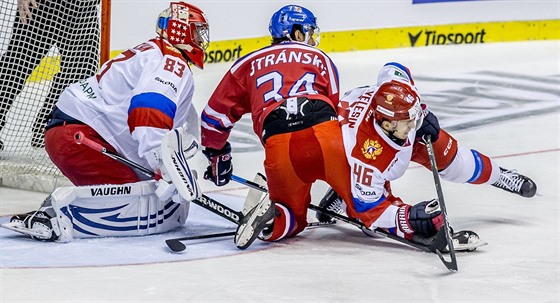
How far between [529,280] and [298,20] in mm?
1409

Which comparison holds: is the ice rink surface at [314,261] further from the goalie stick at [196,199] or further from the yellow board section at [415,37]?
the yellow board section at [415,37]

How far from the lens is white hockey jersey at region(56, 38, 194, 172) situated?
4.18m

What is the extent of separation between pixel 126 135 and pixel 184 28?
463mm

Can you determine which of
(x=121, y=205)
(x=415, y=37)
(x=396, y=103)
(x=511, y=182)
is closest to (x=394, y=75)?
(x=396, y=103)

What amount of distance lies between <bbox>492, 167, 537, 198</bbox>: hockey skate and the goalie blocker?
4.54 ft

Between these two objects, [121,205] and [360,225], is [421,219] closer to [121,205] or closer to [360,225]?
[360,225]

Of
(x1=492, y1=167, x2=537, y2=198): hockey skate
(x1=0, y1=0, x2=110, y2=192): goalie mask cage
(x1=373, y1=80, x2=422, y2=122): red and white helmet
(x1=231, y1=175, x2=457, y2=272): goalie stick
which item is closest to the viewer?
(x1=231, y1=175, x2=457, y2=272): goalie stick

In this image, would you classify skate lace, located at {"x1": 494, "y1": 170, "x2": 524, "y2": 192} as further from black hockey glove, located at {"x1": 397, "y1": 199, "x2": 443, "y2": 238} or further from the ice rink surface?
black hockey glove, located at {"x1": 397, "y1": 199, "x2": 443, "y2": 238}

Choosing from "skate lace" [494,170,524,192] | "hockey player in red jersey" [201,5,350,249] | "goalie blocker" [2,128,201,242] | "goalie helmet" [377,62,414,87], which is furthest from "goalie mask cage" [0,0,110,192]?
"skate lace" [494,170,524,192]

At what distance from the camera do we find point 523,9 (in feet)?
33.9

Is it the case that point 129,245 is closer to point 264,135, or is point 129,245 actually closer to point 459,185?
point 264,135

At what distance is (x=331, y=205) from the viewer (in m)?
4.64

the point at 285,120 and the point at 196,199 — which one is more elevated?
the point at 285,120

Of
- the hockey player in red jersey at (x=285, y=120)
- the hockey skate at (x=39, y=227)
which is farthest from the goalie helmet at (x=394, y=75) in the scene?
the hockey skate at (x=39, y=227)
